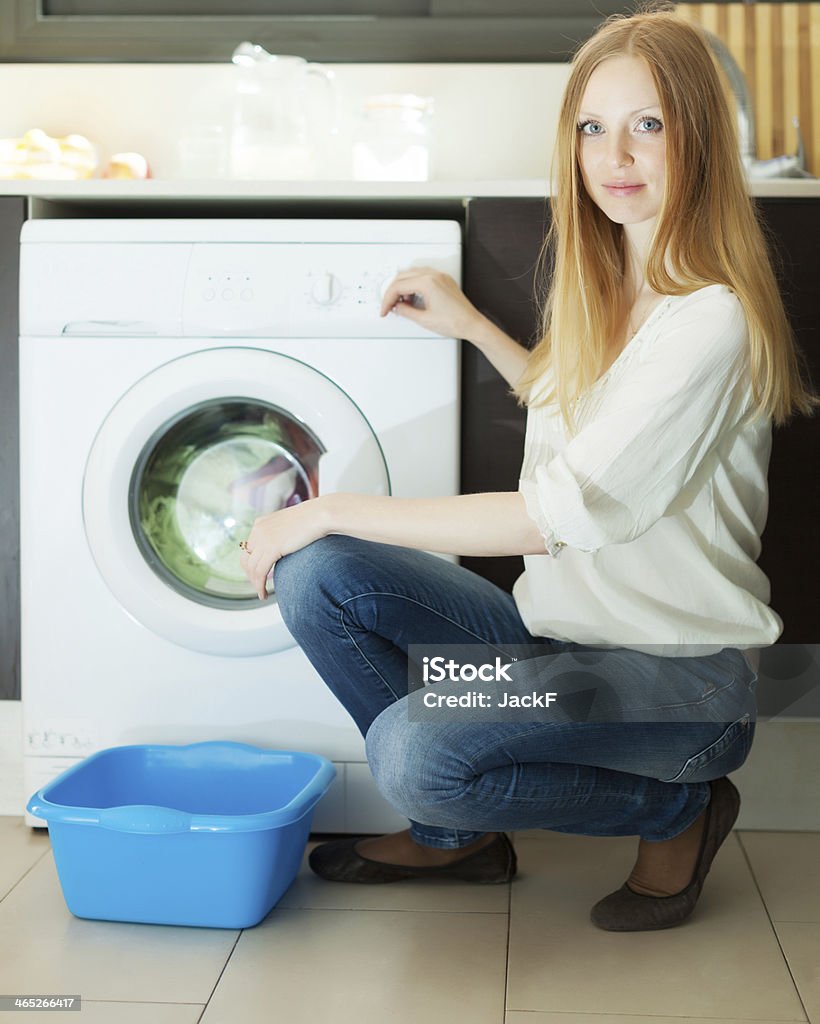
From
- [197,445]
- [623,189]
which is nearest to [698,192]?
[623,189]

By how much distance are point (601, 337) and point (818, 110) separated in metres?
1.04

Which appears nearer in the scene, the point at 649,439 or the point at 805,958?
the point at 649,439

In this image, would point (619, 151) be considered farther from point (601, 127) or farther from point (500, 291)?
point (500, 291)

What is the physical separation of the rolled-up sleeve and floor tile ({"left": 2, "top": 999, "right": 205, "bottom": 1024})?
0.63m

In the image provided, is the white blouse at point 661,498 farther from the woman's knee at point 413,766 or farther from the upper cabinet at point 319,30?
the upper cabinet at point 319,30

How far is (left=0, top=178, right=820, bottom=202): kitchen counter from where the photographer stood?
5.51ft

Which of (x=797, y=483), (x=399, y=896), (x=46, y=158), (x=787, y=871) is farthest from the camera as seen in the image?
(x=46, y=158)

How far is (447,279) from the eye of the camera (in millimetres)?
1647

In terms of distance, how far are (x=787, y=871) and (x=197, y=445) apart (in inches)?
41.1

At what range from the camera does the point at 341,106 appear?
219cm

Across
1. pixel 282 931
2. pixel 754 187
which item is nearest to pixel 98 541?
pixel 282 931

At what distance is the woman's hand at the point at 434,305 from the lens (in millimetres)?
1627

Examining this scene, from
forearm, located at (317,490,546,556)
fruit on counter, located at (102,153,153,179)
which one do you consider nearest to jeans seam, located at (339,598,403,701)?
forearm, located at (317,490,546,556)

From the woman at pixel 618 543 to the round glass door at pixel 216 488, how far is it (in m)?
0.25
